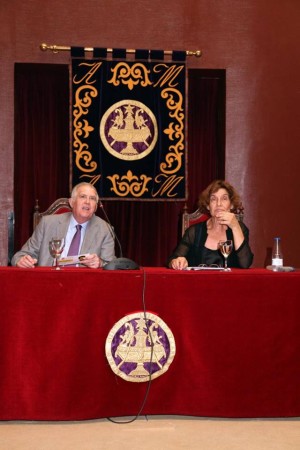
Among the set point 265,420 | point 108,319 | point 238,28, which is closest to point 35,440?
point 108,319

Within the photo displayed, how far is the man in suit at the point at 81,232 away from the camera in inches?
132

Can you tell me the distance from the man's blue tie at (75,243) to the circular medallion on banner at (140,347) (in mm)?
792

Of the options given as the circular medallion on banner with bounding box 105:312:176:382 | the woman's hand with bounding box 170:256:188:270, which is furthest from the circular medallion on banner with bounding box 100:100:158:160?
the circular medallion on banner with bounding box 105:312:176:382

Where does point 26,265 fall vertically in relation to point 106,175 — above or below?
below

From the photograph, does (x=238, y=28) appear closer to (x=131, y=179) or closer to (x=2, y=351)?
(x=131, y=179)

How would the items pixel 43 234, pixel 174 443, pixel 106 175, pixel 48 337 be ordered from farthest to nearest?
pixel 106 175 → pixel 43 234 → pixel 48 337 → pixel 174 443

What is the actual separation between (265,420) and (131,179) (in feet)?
8.50

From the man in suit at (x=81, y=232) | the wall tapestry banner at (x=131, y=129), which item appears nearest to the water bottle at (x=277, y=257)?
the man in suit at (x=81, y=232)

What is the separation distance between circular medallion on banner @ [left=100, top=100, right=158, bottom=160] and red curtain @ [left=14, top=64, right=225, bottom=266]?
38cm

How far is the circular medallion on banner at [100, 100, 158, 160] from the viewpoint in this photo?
5.01 meters

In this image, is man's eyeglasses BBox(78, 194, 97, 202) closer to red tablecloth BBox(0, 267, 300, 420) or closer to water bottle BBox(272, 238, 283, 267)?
red tablecloth BBox(0, 267, 300, 420)

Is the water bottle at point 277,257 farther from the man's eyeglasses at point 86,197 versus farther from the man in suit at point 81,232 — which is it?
the man's eyeglasses at point 86,197

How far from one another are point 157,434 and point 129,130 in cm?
294

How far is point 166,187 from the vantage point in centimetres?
503
